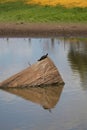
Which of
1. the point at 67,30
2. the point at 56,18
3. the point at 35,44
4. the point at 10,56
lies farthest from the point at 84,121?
the point at 56,18

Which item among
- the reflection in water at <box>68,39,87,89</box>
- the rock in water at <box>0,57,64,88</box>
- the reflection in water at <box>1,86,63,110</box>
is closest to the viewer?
the reflection in water at <box>1,86,63,110</box>

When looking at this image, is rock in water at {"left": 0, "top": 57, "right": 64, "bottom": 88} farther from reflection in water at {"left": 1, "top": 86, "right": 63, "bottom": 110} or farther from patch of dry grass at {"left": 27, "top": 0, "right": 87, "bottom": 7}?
patch of dry grass at {"left": 27, "top": 0, "right": 87, "bottom": 7}

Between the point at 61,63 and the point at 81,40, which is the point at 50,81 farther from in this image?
the point at 81,40

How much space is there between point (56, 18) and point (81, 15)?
73.1 inches

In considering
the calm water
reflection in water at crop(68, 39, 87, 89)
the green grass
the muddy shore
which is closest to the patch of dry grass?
the green grass

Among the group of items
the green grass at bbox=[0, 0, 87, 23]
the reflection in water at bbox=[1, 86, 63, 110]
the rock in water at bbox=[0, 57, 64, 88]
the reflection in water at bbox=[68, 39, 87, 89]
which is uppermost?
the rock in water at bbox=[0, 57, 64, 88]

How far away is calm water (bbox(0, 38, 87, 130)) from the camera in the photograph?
497 inches

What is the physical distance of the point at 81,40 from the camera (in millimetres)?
31062

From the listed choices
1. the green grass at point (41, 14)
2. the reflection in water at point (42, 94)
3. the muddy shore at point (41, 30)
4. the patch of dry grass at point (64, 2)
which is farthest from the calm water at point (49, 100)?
the patch of dry grass at point (64, 2)

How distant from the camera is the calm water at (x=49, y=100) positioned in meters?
12.6

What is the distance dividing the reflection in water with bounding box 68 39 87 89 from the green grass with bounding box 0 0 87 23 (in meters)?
7.49

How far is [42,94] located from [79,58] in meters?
7.44

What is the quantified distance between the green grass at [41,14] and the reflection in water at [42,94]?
21.4 m

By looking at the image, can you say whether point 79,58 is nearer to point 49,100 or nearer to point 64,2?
point 49,100
